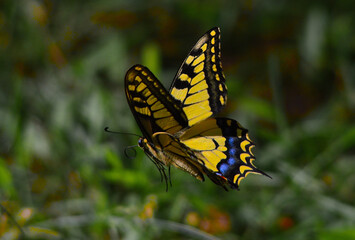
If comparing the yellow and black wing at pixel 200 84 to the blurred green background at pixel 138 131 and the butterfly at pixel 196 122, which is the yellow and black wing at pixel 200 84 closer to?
the butterfly at pixel 196 122

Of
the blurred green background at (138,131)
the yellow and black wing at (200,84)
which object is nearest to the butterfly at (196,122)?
the yellow and black wing at (200,84)

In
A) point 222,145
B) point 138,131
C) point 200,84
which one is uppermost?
point 138,131

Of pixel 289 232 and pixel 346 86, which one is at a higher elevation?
pixel 346 86

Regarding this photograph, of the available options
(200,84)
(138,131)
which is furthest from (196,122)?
(138,131)

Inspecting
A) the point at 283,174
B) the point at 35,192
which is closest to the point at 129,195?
the point at 35,192

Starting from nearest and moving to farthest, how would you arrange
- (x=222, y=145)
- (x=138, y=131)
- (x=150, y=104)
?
(x=150, y=104) → (x=222, y=145) → (x=138, y=131)

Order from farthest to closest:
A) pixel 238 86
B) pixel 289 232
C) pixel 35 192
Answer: pixel 238 86, pixel 35 192, pixel 289 232

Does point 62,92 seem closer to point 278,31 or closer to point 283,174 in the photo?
point 283,174

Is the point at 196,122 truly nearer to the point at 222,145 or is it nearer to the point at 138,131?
the point at 222,145
